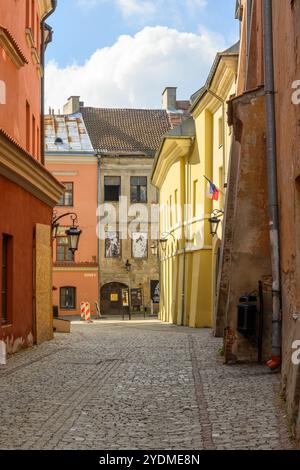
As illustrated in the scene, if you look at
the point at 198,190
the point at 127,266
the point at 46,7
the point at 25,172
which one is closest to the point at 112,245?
the point at 127,266

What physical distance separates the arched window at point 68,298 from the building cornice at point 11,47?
111 ft

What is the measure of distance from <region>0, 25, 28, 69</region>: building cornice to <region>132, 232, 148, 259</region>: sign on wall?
1394 inches

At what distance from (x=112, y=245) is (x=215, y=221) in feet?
91.0

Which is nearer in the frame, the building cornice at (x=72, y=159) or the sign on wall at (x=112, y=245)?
the building cornice at (x=72, y=159)

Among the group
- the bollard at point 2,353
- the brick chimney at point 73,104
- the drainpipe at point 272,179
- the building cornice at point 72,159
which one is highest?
the brick chimney at point 73,104

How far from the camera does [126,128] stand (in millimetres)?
56625

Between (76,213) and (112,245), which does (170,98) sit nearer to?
(76,213)

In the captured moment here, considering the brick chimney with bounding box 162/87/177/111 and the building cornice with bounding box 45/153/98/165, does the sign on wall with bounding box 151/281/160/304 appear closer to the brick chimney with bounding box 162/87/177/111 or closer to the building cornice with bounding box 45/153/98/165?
the building cornice with bounding box 45/153/98/165

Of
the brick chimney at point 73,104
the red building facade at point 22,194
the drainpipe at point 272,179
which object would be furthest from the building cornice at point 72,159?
the drainpipe at point 272,179

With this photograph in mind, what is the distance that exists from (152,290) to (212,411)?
44.0 metres

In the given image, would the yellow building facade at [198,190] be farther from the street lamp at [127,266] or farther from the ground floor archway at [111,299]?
the street lamp at [127,266]

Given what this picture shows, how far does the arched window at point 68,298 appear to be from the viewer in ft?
166

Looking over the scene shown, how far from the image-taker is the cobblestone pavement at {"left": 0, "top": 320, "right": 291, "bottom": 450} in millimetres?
7051

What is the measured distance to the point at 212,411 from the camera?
8.52 metres
